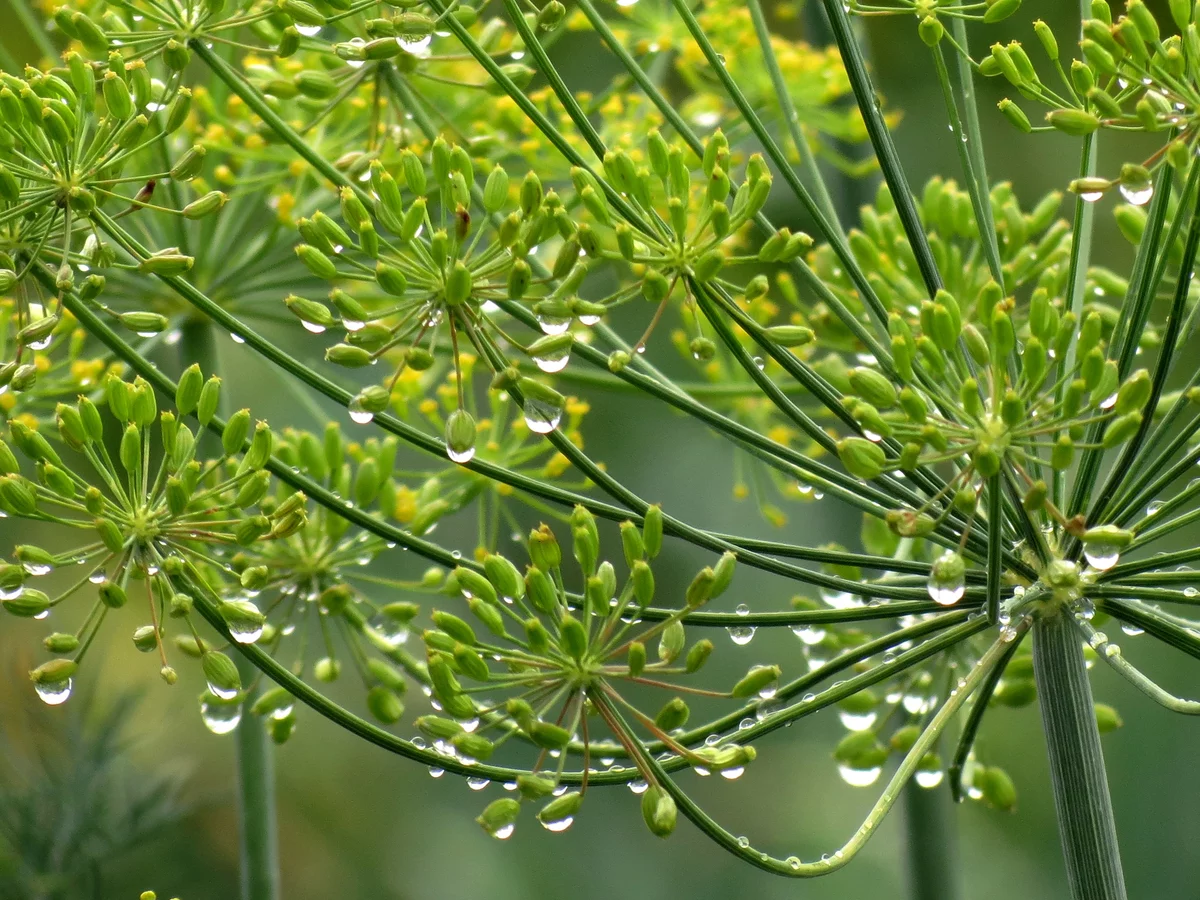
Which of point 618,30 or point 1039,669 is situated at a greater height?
point 618,30

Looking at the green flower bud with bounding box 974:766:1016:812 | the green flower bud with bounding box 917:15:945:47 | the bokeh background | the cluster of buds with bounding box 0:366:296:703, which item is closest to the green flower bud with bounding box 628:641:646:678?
the cluster of buds with bounding box 0:366:296:703

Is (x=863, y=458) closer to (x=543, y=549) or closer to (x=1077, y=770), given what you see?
(x=543, y=549)

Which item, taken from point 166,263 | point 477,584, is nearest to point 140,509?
point 166,263

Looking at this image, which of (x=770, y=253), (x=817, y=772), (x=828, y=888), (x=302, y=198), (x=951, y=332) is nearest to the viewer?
(x=951, y=332)

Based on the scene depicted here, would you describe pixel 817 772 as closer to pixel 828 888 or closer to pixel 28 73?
pixel 828 888

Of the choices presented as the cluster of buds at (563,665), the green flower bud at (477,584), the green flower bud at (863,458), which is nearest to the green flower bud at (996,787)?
the cluster of buds at (563,665)

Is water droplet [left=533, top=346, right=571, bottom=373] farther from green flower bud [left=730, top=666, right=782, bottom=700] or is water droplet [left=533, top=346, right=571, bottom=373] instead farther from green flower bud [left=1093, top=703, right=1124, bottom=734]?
green flower bud [left=1093, top=703, right=1124, bottom=734]

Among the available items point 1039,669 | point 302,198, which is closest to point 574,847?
point 302,198
